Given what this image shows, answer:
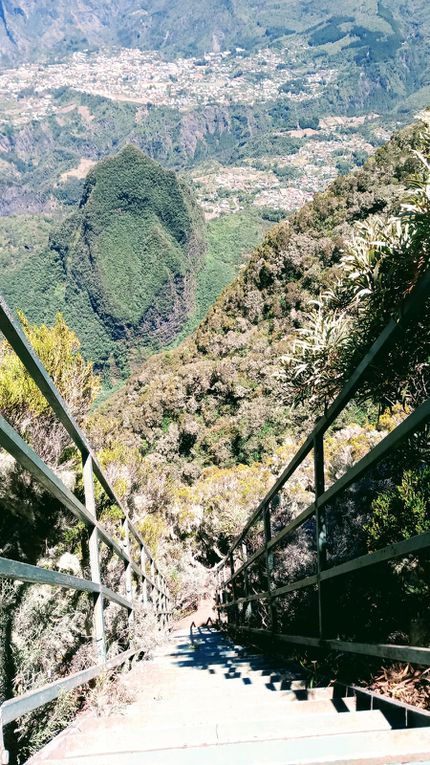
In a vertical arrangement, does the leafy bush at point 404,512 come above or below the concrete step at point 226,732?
above

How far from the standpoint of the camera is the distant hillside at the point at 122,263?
5108 inches

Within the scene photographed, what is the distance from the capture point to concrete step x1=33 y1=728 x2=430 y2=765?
1200mm

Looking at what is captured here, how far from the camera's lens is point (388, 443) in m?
1.49

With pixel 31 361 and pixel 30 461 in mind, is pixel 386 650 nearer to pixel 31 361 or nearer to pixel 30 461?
pixel 30 461

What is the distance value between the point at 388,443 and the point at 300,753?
2.50 ft

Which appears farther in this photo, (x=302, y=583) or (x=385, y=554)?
(x=302, y=583)

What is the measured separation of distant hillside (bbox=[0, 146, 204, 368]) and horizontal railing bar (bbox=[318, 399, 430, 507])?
12258 cm

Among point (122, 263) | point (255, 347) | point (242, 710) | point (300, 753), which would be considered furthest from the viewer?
point (122, 263)

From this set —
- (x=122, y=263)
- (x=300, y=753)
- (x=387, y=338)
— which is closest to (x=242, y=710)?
(x=300, y=753)

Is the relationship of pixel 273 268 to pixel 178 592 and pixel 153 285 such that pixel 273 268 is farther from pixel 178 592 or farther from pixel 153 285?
pixel 153 285

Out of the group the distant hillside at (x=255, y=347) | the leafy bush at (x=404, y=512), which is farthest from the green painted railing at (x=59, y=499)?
the distant hillside at (x=255, y=347)

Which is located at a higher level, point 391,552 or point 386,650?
point 391,552

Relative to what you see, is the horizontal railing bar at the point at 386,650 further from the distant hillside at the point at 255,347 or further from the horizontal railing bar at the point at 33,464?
the distant hillside at the point at 255,347

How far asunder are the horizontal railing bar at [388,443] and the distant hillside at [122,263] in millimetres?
122580
